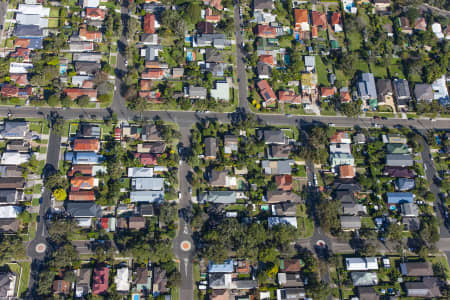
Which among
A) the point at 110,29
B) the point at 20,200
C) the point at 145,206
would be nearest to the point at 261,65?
the point at 110,29

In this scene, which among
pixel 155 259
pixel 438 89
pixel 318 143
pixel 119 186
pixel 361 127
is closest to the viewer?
pixel 155 259

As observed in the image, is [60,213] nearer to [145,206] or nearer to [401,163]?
[145,206]

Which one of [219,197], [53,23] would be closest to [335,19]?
[219,197]

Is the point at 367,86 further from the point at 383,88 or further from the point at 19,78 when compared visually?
the point at 19,78

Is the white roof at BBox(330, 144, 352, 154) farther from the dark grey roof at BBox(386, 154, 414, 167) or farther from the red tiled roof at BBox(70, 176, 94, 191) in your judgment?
the red tiled roof at BBox(70, 176, 94, 191)

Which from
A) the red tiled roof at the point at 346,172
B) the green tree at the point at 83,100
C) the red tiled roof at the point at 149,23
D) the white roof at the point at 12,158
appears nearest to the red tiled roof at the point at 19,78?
the green tree at the point at 83,100

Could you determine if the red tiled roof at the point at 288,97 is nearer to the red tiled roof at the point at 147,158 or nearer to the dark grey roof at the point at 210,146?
the dark grey roof at the point at 210,146
